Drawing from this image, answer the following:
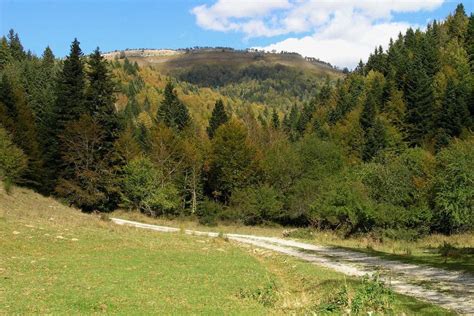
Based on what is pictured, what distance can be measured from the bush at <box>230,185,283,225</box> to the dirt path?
33257 mm

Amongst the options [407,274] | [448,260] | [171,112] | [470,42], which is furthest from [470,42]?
[407,274]

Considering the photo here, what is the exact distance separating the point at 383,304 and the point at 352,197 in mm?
42188

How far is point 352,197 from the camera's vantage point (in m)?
57.0

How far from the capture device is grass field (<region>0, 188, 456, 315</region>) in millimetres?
16438

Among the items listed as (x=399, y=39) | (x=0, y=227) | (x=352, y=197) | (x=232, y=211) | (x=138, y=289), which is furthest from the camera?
(x=399, y=39)

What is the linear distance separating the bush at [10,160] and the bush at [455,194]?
5298cm

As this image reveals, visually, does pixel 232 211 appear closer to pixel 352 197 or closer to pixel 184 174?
pixel 184 174

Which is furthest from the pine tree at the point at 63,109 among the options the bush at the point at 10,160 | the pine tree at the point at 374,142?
the pine tree at the point at 374,142

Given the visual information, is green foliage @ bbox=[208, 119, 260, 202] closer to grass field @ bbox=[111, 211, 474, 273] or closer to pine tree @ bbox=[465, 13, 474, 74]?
grass field @ bbox=[111, 211, 474, 273]

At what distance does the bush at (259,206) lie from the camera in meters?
74.7

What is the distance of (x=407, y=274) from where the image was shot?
2452 centimetres

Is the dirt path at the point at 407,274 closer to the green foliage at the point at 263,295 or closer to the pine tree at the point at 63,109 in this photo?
the green foliage at the point at 263,295

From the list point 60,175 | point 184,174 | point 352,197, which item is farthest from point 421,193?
point 60,175

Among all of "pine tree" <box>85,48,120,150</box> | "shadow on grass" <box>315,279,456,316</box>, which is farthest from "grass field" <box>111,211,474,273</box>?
"pine tree" <box>85,48,120,150</box>
